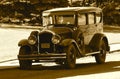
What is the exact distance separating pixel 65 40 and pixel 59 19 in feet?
5.75

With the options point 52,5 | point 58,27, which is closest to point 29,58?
point 58,27

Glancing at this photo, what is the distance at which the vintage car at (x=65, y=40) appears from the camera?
15.6 meters

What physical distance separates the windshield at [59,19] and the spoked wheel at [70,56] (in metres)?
1.41

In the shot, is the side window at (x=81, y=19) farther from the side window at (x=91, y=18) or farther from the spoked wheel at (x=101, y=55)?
the spoked wheel at (x=101, y=55)

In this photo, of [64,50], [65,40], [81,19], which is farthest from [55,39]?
[81,19]

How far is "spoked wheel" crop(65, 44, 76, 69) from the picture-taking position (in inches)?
605

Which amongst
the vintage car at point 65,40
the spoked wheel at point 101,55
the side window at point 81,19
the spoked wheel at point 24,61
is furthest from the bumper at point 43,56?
the spoked wheel at point 101,55

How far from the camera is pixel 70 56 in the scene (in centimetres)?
1553

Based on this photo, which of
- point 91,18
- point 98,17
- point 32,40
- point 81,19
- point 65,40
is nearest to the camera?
point 65,40

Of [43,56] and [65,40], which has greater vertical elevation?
[65,40]

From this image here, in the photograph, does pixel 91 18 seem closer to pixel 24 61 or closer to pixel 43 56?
pixel 43 56

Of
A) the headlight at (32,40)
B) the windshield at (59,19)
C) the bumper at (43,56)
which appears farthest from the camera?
the windshield at (59,19)

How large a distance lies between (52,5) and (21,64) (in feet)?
117

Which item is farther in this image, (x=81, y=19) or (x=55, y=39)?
(x=81, y=19)
